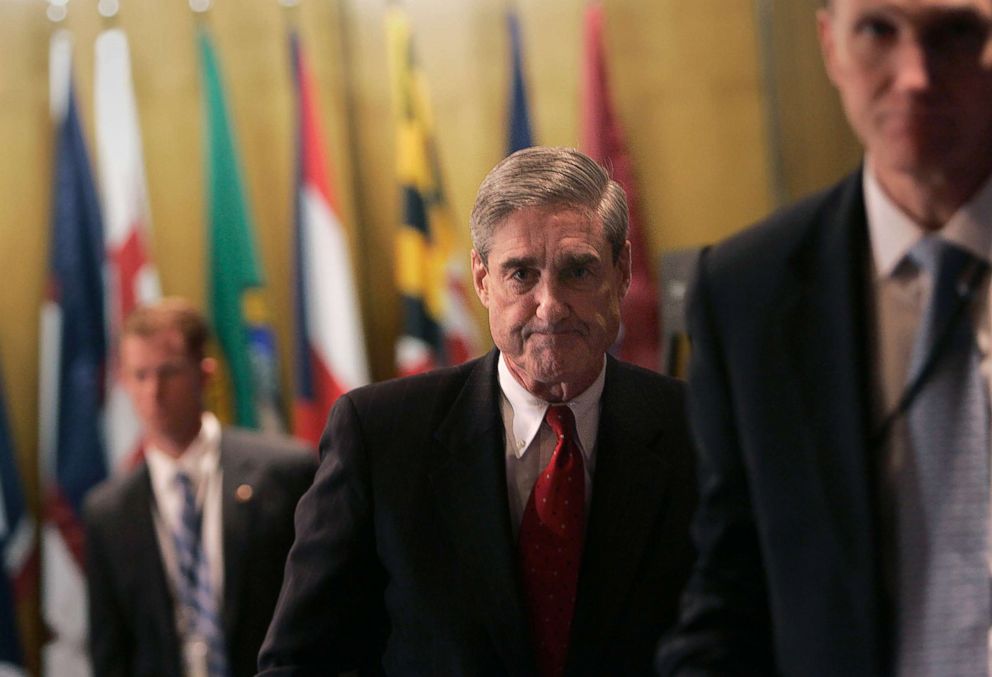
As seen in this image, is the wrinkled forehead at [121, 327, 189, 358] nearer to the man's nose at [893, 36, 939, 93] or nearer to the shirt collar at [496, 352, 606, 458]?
the shirt collar at [496, 352, 606, 458]

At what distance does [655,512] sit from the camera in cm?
176

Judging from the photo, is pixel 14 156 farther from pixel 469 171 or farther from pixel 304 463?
pixel 304 463

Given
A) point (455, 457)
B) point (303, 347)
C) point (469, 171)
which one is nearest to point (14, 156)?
point (303, 347)

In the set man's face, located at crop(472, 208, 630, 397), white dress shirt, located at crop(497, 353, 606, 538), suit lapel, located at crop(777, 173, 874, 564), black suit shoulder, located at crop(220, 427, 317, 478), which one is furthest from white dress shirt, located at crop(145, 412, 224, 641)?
suit lapel, located at crop(777, 173, 874, 564)

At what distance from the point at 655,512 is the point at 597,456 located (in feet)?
0.38

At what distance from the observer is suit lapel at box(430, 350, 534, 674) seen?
1.71 m

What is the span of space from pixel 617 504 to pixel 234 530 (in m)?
1.47

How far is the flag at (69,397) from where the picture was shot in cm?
586

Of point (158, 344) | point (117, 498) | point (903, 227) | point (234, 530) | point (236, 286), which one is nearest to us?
point (903, 227)

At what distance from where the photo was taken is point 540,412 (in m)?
1.82

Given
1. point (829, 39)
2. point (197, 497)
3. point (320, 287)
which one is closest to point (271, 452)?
point (197, 497)

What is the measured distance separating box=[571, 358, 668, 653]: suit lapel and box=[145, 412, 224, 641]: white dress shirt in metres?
1.54

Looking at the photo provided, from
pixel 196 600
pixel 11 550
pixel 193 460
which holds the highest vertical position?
pixel 193 460

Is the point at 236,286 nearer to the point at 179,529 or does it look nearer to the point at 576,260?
the point at 179,529
